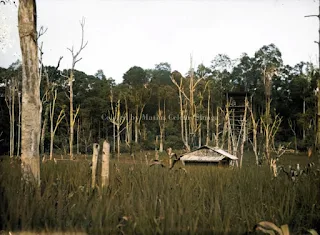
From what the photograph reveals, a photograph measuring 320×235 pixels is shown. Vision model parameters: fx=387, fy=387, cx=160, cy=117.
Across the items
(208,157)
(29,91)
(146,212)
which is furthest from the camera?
(208,157)

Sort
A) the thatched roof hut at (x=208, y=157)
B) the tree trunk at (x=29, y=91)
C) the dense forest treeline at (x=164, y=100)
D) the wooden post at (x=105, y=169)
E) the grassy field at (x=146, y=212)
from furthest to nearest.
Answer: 1. the dense forest treeline at (x=164, y=100)
2. the thatched roof hut at (x=208, y=157)
3. the tree trunk at (x=29, y=91)
4. the wooden post at (x=105, y=169)
5. the grassy field at (x=146, y=212)

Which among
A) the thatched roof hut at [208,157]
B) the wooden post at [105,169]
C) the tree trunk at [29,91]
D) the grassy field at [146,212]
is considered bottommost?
the thatched roof hut at [208,157]

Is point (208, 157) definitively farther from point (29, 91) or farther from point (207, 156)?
point (29, 91)

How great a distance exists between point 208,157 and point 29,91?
8.62 metres

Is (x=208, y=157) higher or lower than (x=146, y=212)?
lower

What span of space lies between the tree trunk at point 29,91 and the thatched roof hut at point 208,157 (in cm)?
811

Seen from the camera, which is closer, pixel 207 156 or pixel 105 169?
pixel 105 169

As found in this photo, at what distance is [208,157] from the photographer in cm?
1165

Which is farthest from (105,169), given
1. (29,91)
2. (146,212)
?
(146,212)

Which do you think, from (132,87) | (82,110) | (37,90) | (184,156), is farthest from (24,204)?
(132,87)

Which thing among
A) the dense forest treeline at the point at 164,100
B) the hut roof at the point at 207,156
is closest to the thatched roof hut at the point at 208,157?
the hut roof at the point at 207,156

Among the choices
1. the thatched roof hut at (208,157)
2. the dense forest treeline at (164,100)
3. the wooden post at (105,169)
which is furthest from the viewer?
the dense forest treeline at (164,100)

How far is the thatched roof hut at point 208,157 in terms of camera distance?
1146cm

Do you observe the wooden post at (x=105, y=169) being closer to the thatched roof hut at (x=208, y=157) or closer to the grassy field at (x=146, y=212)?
the grassy field at (x=146, y=212)
